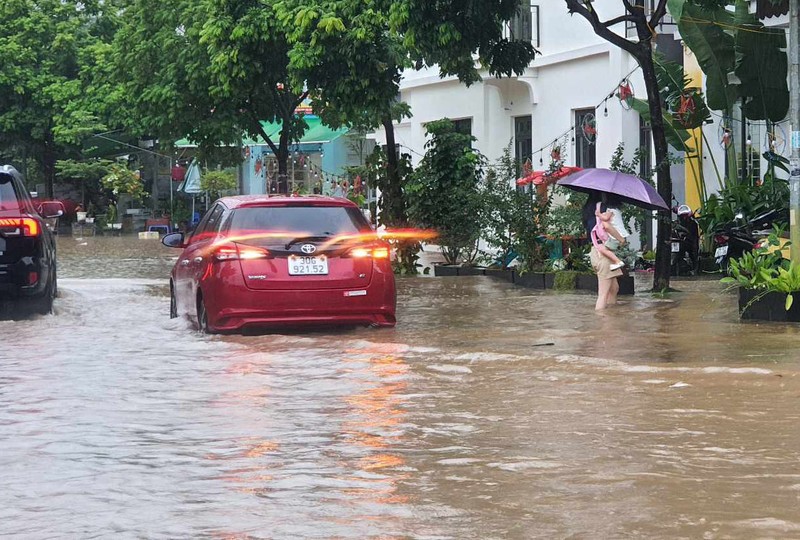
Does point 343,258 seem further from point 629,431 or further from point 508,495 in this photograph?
point 508,495

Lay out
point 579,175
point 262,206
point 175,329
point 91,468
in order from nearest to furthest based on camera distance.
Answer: point 91,468 < point 262,206 < point 175,329 < point 579,175

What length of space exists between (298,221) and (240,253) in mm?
686

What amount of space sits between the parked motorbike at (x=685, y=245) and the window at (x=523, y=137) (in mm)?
8521

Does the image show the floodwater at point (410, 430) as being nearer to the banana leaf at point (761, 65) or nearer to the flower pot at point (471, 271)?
the banana leaf at point (761, 65)

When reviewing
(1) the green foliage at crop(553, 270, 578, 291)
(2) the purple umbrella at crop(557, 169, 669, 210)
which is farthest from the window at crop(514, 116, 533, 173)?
(2) the purple umbrella at crop(557, 169, 669, 210)

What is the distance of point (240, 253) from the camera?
13672mm

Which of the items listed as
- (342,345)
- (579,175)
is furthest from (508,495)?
(579,175)

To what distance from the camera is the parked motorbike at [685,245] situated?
2261 cm

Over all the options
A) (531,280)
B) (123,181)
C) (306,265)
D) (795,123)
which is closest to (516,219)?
(531,280)

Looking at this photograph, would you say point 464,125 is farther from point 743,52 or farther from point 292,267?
point 292,267

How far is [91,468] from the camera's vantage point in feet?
25.4

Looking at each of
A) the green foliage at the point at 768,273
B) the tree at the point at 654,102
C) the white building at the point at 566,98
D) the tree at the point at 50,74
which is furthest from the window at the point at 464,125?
the tree at the point at 50,74

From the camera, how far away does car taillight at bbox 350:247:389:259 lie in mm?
13906

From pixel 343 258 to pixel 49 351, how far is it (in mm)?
2890
